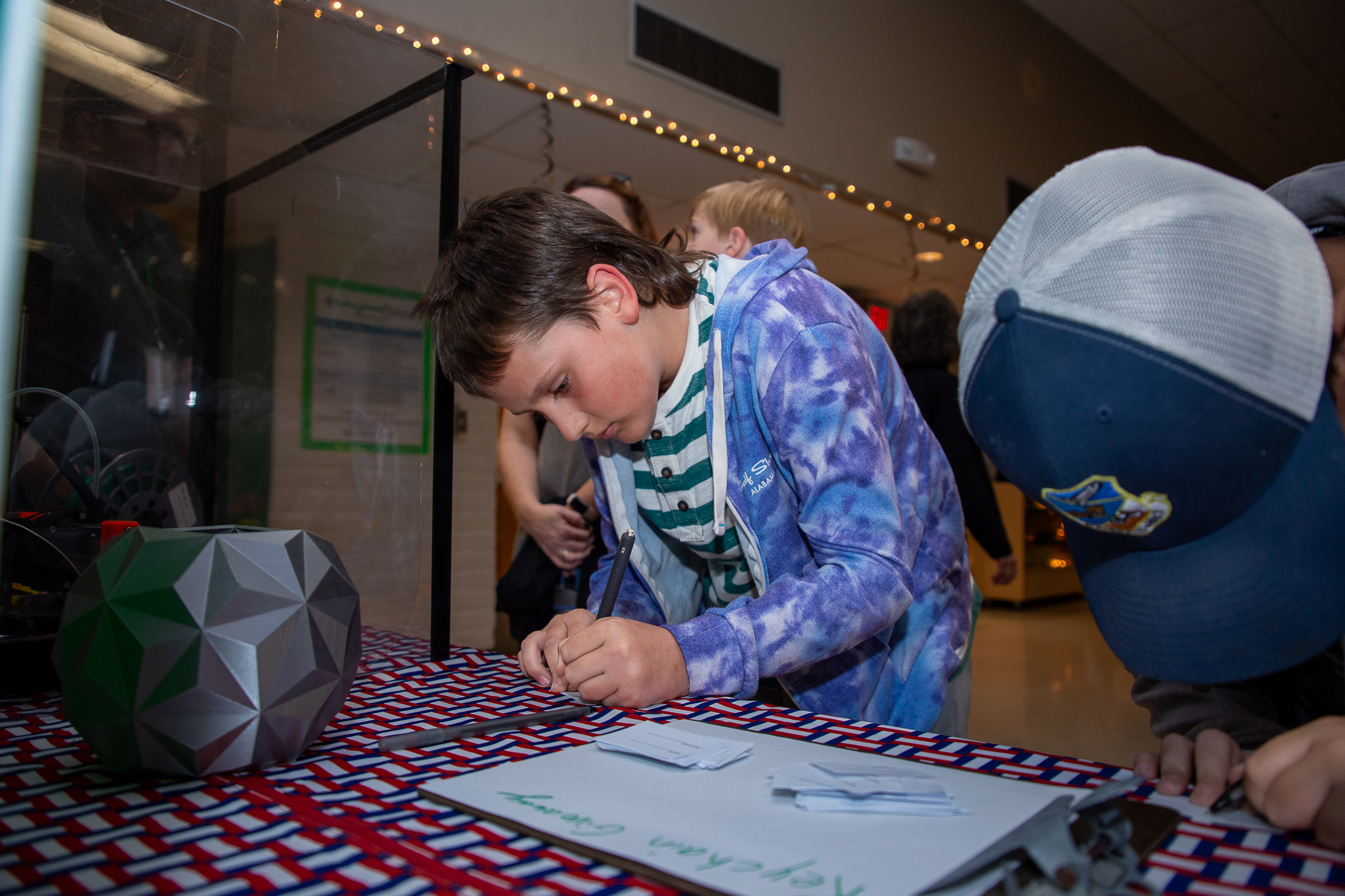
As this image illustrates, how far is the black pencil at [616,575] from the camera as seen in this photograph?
84cm

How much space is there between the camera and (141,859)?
0.40m

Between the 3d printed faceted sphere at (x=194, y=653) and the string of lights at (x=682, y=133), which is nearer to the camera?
the 3d printed faceted sphere at (x=194, y=653)

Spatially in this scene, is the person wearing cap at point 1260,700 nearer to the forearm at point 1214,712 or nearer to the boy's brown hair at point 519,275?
the forearm at point 1214,712

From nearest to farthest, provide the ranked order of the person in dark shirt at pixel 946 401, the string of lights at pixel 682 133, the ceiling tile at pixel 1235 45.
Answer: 1. the person in dark shirt at pixel 946 401
2. the string of lights at pixel 682 133
3. the ceiling tile at pixel 1235 45

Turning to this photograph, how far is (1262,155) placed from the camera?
597cm

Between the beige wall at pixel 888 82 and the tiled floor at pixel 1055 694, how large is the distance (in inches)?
87.6

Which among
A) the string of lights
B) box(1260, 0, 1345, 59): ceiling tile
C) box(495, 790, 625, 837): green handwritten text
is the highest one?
box(1260, 0, 1345, 59): ceiling tile

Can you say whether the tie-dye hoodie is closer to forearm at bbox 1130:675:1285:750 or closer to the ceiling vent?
forearm at bbox 1130:675:1285:750

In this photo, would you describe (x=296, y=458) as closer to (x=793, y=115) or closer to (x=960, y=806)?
(x=960, y=806)

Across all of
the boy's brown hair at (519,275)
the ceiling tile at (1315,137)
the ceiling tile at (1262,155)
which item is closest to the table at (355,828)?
the boy's brown hair at (519,275)

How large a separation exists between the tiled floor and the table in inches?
71.7

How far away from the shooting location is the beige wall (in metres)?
2.83

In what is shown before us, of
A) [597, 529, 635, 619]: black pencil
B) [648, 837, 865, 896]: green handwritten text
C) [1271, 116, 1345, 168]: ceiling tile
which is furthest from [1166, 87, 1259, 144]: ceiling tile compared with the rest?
[648, 837, 865, 896]: green handwritten text

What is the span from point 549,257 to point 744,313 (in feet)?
0.67
